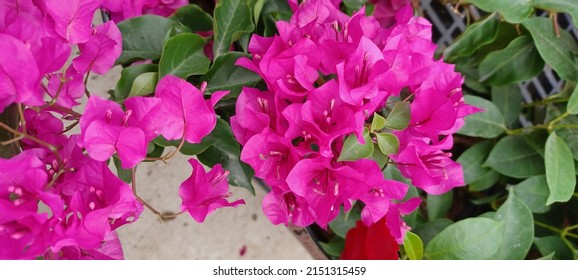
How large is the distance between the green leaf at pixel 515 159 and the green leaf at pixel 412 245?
0.16 meters

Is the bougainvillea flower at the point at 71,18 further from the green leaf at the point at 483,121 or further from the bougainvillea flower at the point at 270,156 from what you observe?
the green leaf at the point at 483,121

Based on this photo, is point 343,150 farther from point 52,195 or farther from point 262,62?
point 52,195

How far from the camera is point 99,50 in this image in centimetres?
49

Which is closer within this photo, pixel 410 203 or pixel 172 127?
pixel 172 127

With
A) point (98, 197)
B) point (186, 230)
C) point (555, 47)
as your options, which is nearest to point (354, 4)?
point (555, 47)

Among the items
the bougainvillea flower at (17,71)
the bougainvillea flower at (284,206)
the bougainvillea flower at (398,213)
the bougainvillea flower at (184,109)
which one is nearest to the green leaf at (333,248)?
the bougainvillea flower at (398,213)

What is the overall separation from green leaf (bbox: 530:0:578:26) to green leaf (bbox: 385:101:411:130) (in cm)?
26

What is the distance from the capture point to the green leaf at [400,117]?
0.50m

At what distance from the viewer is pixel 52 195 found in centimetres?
40

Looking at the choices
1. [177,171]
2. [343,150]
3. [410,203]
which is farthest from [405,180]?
[177,171]

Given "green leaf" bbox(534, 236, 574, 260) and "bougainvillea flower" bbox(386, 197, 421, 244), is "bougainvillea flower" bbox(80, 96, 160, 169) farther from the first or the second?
"green leaf" bbox(534, 236, 574, 260)

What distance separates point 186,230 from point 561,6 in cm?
62

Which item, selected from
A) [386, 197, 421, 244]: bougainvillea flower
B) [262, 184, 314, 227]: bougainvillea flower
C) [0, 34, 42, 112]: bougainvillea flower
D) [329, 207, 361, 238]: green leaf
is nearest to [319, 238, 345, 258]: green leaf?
[329, 207, 361, 238]: green leaf
